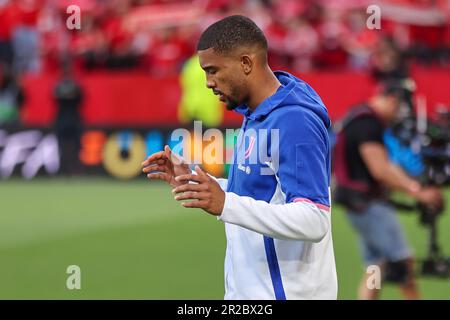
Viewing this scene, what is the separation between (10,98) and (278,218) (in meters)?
19.1

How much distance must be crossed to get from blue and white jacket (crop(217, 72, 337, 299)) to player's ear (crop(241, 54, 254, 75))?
16 centimetres

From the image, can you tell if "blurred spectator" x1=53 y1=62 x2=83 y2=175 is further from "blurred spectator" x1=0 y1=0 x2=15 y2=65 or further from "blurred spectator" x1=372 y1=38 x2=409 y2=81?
"blurred spectator" x1=372 y1=38 x2=409 y2=81

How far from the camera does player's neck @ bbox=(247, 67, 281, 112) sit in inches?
199

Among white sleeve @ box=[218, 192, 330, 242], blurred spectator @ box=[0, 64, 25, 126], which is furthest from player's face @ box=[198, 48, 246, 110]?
blurred spectator @ box=[0, 64, 25, 126]

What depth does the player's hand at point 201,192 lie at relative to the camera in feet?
15.3

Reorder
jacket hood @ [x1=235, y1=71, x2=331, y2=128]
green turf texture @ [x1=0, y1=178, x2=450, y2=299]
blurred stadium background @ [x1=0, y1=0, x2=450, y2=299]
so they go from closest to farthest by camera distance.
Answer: jacket hood @ [x1=235, y1=71, x2=331, y2=128] < green turf texture @ [x1=0, y1=178, x2=450, y2=299] < blurred stadium background @ [x1=0, y1=0, x2=450, y2=299]

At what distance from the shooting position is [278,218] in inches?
186

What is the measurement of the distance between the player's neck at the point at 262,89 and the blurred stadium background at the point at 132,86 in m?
9.76

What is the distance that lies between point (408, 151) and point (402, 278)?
7.24 m

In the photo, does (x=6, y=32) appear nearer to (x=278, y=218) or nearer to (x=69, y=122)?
(x=69, y=122)

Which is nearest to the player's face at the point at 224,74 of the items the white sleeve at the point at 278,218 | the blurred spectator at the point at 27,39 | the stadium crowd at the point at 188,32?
the white sleeve at the point at 278,218

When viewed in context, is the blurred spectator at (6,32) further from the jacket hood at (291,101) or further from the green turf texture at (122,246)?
the jacket hood at (291,101)

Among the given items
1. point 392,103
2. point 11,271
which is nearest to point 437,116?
point 392,103
